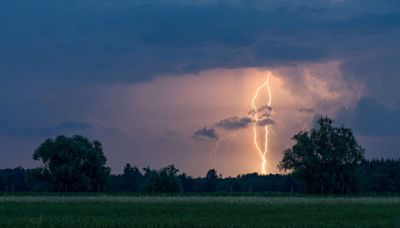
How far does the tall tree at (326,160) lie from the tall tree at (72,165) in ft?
80.4

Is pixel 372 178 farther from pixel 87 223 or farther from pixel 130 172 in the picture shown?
pixel 87 223

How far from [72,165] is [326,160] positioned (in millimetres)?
32961

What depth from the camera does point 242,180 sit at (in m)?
170

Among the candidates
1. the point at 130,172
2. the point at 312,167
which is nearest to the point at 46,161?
the point at 312,167

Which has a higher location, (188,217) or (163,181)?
(163,181)

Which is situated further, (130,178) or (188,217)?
(130,178)

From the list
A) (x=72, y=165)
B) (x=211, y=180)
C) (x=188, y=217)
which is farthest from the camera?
(x=211, y=180)

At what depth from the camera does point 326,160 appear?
10038cm

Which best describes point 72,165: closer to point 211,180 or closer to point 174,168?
point 174,168

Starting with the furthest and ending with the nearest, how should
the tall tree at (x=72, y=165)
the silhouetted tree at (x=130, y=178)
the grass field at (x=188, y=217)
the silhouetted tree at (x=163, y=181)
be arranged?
the silhouetted tree at (x=130, y=178)
the silhouetted tree at (x=163, y=181)
the tall tree at (x=72, y=165)
the grass field at (x=188, y=217)

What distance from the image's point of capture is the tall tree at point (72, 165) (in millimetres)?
98750

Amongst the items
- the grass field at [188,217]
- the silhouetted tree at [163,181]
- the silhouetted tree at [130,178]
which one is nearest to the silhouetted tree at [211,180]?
the silhouetted tree at [130,178]

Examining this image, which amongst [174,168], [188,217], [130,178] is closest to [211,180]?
[130,178]

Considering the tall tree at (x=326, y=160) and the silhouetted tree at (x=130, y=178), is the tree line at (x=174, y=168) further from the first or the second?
the silhouetted tree at (x=130, y=178)
